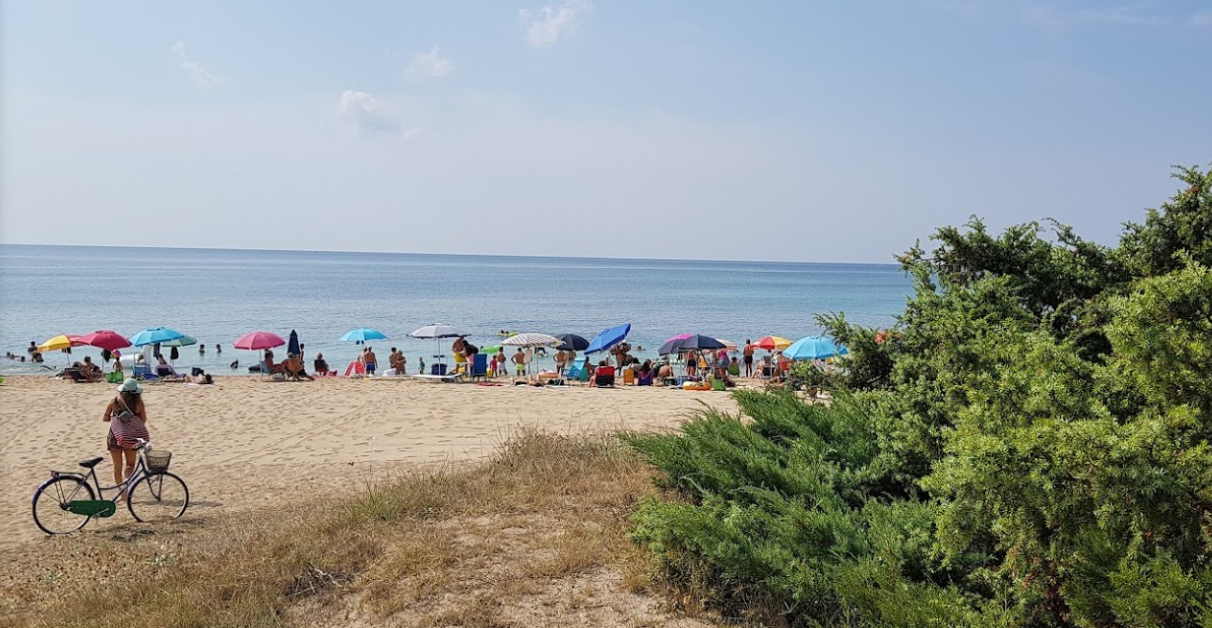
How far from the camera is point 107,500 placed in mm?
8953

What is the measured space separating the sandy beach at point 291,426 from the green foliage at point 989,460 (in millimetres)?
2450

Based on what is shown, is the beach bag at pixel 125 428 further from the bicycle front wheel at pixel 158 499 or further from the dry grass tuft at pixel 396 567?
the dry grass tuft at pixel 396 567

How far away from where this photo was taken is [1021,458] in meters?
2.96

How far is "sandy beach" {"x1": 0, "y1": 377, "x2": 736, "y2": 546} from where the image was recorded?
10.8 meters

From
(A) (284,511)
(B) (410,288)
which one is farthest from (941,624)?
(B) (410,288)

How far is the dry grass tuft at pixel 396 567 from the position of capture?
463 centimetres

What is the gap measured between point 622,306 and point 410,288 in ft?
108

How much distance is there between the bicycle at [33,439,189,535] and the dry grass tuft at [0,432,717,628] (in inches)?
48.6

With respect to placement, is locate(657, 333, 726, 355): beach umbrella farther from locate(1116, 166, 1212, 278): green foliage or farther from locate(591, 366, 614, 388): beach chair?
locate(1116, 166, 1212, 278): green foliage

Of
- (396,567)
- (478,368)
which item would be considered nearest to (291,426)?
(478,368)

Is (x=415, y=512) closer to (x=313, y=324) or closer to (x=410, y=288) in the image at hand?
(x=313, y=324)

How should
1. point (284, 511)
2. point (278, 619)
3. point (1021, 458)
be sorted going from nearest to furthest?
1. point (1021, 458)
2. point (278, 619)
3. point (284, 511)

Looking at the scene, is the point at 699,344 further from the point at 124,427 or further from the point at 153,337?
the point at 153,337

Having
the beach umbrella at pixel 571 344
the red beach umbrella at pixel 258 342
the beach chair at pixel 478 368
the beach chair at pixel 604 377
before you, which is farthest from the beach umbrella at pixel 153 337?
the beach chair at pixel 604 377
